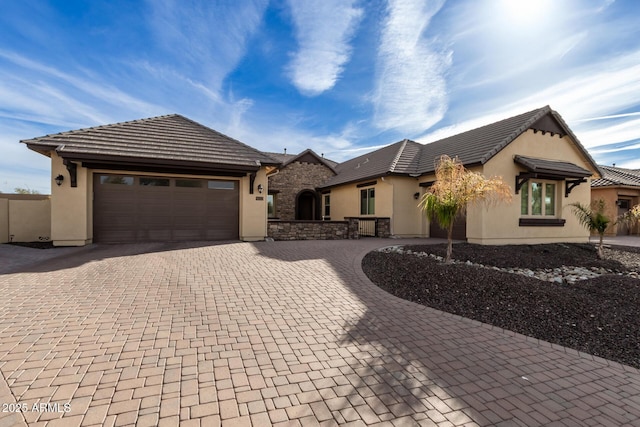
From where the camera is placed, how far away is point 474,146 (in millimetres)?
13109

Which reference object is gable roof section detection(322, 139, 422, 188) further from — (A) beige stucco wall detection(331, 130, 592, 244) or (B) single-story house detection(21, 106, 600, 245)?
(A) beige stucco wall detection(331, 130, 592, 244)

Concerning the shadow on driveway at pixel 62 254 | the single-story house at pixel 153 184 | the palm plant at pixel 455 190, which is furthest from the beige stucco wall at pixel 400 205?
the shadow on driveway at pixel 62 254

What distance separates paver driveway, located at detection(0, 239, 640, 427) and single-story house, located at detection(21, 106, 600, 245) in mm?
5984

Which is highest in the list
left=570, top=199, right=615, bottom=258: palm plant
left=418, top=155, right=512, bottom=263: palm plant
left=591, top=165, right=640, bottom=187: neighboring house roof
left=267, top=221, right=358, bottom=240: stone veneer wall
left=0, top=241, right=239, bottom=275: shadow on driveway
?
left=591, top=165, right=640, bottom=187: neighboring house roof

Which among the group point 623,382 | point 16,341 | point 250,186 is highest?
point 250,186

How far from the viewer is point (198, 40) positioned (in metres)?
9.41

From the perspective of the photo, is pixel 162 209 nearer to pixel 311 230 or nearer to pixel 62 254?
pixel 62 254

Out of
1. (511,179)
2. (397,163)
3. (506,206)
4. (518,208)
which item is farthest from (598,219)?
(397,163)

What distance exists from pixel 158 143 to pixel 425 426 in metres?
12.7

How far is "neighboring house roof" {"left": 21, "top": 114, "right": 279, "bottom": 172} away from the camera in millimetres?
10102

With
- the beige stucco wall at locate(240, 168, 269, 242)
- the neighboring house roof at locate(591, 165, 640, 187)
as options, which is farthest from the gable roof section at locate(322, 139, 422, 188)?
the neighboring house roof at locate(591, 165, 640, 187)

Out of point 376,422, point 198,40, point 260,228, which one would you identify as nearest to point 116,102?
point 198,40

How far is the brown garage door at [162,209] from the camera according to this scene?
36.0 feet

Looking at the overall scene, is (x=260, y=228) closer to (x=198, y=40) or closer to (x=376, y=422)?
(x=198, y=40)
